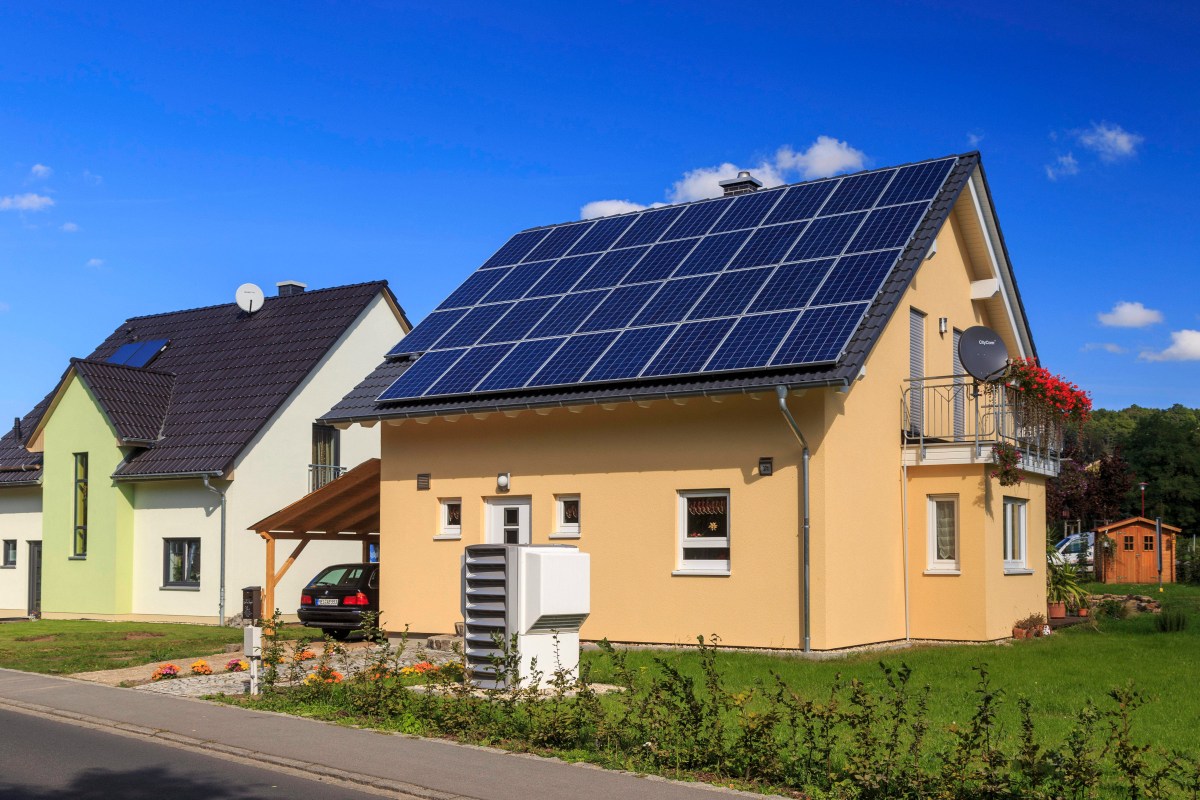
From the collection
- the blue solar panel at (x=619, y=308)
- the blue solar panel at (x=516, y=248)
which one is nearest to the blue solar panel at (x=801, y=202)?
the blue solar panel at (x=619, y=308)

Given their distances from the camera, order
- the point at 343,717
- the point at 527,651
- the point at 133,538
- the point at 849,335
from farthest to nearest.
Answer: the point at 133,538 < the point at 849,335 < the point at 527,651 < the point at 343,717

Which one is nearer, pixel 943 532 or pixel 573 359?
pixel 943 532

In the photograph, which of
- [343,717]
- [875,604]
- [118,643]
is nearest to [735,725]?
[343,717]

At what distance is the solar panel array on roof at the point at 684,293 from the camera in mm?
17047

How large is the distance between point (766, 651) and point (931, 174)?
8415mm

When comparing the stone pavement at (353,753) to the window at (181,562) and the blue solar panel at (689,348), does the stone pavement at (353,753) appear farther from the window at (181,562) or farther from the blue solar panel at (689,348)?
the window at (181,562)

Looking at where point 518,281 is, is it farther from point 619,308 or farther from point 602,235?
point 619,308

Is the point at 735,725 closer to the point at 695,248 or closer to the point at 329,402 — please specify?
the point at 695,248

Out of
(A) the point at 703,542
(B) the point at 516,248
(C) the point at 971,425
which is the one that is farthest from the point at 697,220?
(A) the point at 703,542

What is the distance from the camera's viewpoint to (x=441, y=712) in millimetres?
11094

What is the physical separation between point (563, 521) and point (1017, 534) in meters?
7.43

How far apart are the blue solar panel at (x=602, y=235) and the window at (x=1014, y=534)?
8.40 metres

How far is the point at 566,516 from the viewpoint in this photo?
18844mm

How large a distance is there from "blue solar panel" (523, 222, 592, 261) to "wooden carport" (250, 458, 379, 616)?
513 centimetres
